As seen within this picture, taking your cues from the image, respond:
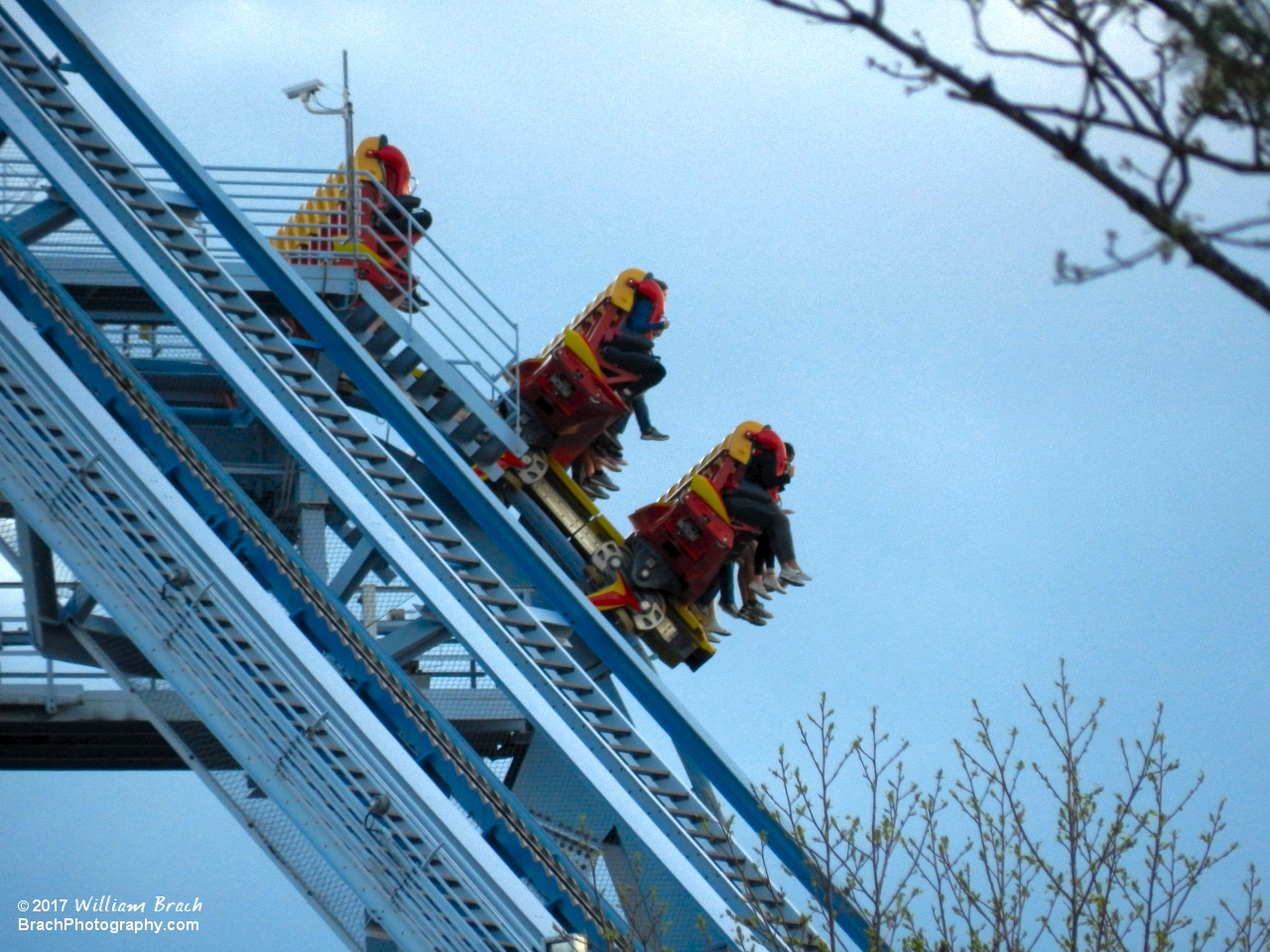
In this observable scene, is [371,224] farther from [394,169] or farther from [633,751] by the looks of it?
[633,751]

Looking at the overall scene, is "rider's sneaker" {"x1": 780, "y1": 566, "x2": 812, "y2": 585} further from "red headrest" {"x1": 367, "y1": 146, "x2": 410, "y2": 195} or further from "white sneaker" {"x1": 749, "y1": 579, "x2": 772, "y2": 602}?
"red headrest" {"x1": 367, "y1": 146, "x2": 410, "y2": 195}

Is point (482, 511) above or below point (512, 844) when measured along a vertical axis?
above

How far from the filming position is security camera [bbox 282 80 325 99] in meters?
14.1

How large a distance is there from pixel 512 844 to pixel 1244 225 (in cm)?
839

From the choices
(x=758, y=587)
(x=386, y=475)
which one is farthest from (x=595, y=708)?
(x=758, y=587)

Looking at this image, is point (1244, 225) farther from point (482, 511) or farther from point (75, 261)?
point (75, 261)

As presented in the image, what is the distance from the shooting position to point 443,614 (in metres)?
11.4

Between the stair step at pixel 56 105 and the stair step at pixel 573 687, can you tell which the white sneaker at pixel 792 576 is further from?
the stair step at pixel 56 105

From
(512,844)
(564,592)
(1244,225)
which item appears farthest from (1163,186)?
(564,592)

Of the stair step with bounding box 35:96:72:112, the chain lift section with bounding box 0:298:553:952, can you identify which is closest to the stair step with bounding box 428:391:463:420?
the stair step with bounding box 35:96:72:112

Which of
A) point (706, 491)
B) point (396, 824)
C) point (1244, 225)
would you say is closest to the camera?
point (1244, 225)

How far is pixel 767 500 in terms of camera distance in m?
14.2

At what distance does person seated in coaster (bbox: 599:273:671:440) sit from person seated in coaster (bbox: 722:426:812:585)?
2.49 ft

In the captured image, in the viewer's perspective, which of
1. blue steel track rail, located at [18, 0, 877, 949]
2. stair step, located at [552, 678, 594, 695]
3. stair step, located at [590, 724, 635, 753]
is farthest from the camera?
blue steel track rail, located at [18, 0, 877, 949]
